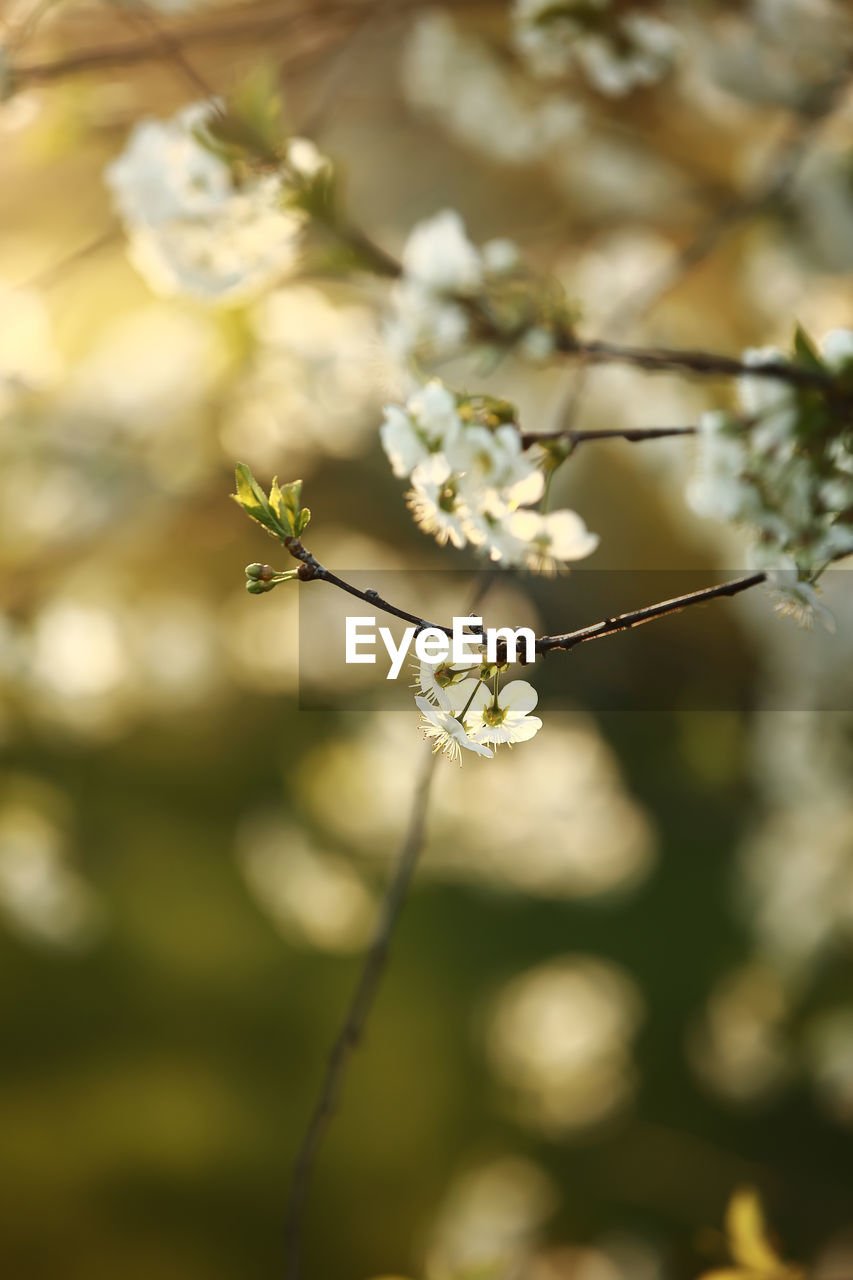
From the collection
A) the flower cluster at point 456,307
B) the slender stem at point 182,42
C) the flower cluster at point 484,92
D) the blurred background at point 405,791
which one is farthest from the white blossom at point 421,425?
the flower cluster at point 484,92

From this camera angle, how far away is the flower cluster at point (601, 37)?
68 centimetres

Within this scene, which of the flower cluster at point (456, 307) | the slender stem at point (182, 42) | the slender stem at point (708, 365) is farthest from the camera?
the slender stem at point (182, 42)

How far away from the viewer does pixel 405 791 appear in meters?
1.64

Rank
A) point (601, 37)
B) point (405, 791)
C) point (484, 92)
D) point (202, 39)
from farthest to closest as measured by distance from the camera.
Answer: point (405, 791) < point (484, 92) < point (202, 39) < point (601, 37)

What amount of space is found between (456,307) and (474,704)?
258mm

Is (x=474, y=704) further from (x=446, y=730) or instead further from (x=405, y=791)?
(x=405, y=791)

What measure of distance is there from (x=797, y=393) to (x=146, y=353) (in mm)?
1102

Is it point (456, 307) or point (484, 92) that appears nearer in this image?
point (456, 307)

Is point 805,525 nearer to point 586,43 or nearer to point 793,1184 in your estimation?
point 586,43

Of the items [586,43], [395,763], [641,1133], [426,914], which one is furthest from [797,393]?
[641,1133]

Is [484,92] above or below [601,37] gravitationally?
above

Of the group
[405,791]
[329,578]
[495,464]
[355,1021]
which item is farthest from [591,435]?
[405,791]

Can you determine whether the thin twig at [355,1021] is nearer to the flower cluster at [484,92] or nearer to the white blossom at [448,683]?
the white blossom at [448,683]

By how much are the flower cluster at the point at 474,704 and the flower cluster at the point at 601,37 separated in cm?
64
